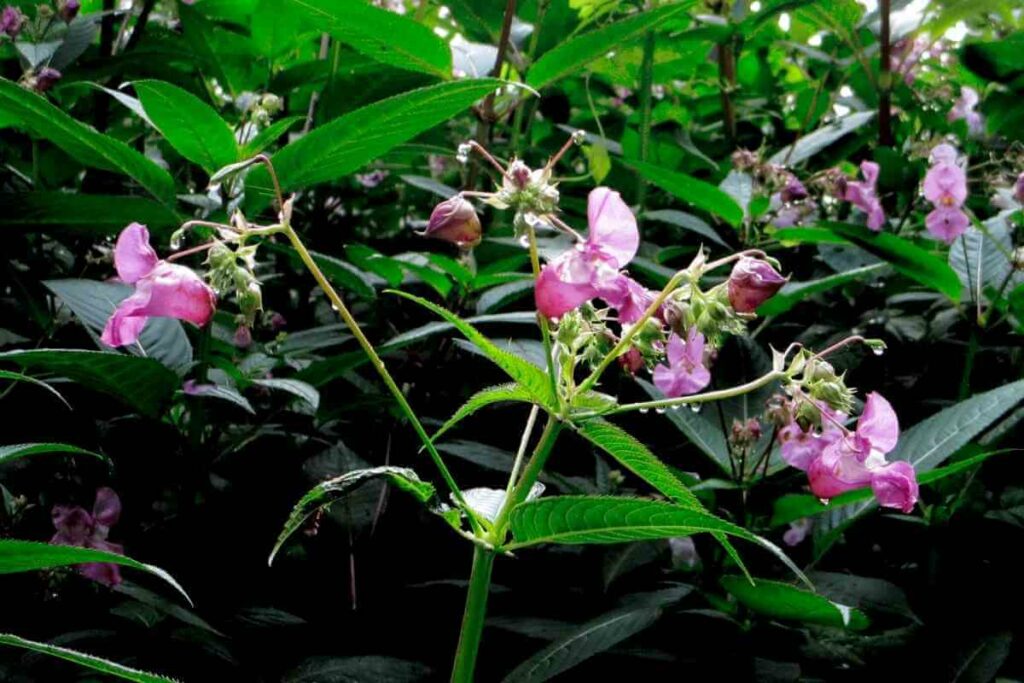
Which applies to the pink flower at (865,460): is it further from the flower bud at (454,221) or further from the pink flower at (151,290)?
the pink flower at (151,290)

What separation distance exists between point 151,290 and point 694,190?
96 cm

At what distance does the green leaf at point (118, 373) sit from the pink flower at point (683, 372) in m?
0.59

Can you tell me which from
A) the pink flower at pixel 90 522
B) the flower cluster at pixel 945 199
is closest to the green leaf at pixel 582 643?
the pink flower at pixel 90 522

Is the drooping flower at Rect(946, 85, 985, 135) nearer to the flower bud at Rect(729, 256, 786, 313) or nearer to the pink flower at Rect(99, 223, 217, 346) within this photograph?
the flower bud at Rect(729, 256, 786, 313)

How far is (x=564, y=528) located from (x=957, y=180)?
4.00ft

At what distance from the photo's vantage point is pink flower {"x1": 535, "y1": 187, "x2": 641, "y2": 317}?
0.82 metres

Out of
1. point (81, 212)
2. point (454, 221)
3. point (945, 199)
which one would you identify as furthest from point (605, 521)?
point (945, 199)

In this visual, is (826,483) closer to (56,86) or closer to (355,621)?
(355,621)

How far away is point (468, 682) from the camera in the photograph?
89 cm

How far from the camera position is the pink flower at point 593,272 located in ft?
2.70

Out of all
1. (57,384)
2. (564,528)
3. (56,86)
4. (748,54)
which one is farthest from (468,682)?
(748,54)

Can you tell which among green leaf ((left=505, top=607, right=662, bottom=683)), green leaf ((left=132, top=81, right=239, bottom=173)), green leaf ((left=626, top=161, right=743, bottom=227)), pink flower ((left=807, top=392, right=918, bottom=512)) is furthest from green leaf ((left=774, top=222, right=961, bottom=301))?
green leaf ((left=132, top=81, right=239, bottom=173))

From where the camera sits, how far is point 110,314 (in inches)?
47.6

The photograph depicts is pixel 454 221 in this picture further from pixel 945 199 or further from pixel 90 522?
pixel 945 199
